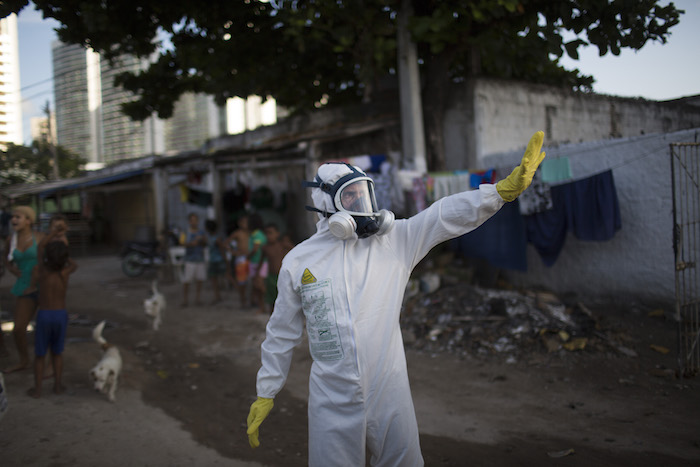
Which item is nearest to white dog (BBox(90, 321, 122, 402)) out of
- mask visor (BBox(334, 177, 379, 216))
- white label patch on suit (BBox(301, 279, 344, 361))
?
white label patch on suit (BBox(301, 279, 344, 361))

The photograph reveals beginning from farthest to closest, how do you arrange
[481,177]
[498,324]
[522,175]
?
[481,177]
[498,324]
[522,175]

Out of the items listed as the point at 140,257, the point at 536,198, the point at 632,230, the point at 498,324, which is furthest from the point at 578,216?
the point at 140,257

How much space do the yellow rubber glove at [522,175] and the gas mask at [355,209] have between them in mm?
525

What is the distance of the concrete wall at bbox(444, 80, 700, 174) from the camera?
29.5 ft

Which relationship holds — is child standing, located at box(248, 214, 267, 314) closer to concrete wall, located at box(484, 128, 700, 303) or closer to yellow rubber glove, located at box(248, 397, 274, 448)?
concrete wall, located at box(484, 128, 700, 303)

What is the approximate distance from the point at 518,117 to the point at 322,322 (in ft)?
27.4

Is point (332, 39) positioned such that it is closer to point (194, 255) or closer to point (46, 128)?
point (194, 255)

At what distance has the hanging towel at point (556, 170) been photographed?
6820mm

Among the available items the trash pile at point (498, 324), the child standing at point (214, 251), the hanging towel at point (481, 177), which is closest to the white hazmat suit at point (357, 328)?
the trash pile at point (498, 324)

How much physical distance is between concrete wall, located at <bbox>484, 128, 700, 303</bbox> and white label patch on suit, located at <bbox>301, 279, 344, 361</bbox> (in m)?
5.47

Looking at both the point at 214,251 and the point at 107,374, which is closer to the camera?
the point at 107,374

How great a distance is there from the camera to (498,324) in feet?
21.2

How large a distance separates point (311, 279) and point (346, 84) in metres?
10.9

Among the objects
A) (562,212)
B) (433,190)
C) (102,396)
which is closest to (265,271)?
(433,190)
